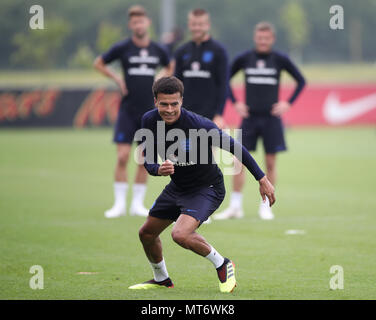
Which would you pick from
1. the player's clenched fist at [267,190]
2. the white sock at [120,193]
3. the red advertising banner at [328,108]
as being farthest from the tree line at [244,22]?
the player's clenched fist at [267,190]

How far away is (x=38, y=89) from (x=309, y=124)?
409 inches

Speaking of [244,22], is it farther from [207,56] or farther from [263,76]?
[207,56]

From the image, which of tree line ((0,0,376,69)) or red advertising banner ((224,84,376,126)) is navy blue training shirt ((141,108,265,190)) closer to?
red advertising banner ((224,84,376,126))

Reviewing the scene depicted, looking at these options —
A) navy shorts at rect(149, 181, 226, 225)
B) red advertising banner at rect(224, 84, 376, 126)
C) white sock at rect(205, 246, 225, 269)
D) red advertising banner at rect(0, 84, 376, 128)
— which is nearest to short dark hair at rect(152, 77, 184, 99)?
navy shorts at rect(149, 181, 226, 225)

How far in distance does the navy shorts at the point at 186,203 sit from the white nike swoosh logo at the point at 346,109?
80.0ft

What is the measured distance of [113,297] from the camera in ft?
20.6

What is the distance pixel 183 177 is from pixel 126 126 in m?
4.47

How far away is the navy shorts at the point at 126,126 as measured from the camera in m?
11.1

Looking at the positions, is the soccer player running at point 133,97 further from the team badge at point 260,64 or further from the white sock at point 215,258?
the white sock at point 215,258

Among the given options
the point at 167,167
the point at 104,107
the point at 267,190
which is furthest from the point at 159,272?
the point at 104,107

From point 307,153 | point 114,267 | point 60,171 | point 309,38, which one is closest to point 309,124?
point 307,153

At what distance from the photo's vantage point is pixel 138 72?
36.8ft

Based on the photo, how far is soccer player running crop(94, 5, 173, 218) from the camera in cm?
1111
